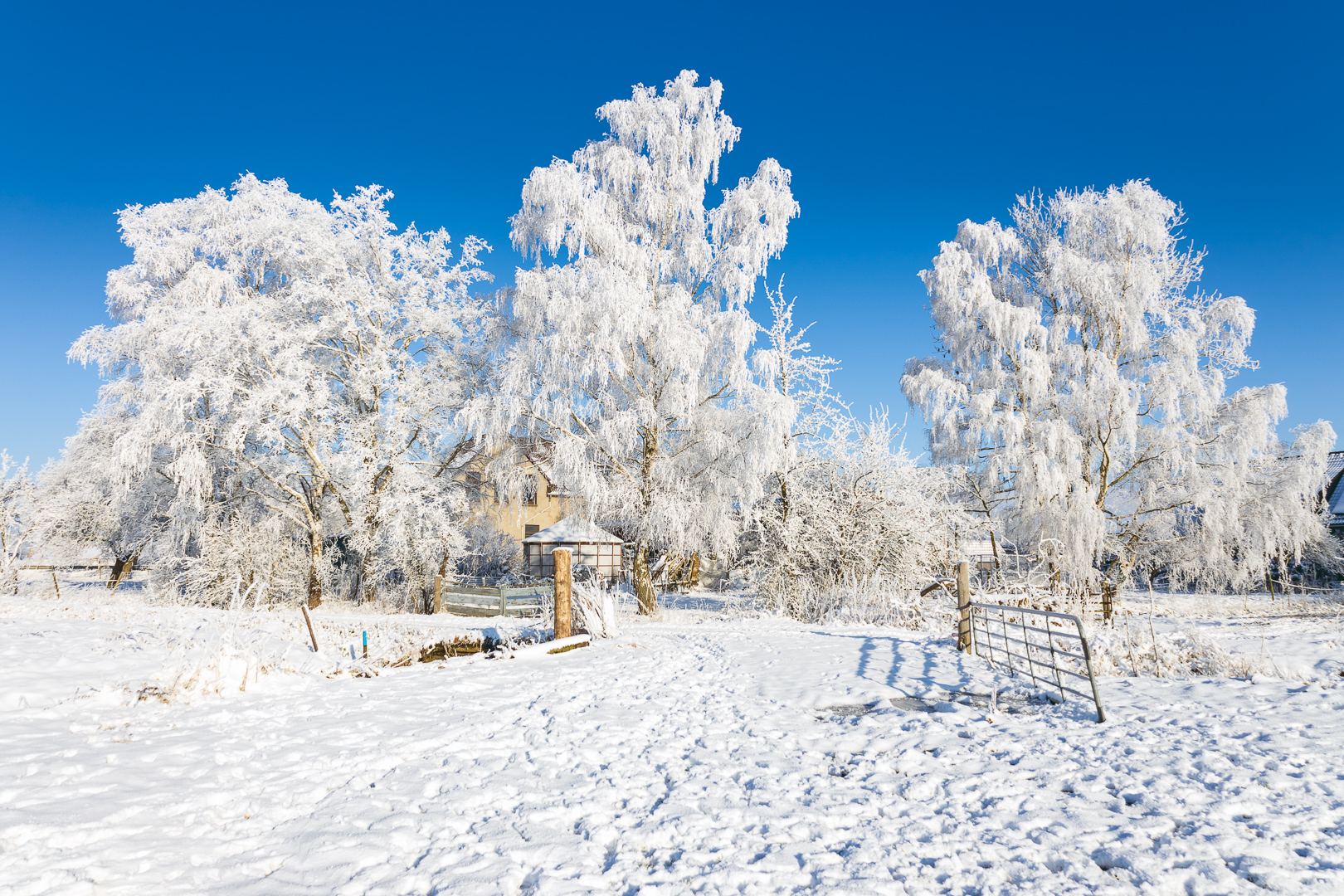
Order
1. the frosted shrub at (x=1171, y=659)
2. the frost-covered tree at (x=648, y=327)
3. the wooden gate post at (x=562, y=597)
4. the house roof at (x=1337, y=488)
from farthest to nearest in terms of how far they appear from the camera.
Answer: the house roof at (x=1337, y=488) → the frost-covered tree at (x=648, y=327) → the wooden gate post at (x=562, y=597) → the frosted shrub at (x=1171, y=659)

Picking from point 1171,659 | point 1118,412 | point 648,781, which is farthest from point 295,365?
point 1118,412

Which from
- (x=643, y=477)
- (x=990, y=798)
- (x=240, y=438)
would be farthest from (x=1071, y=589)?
(x=240, y=438)

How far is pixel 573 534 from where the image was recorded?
1895 centimetres

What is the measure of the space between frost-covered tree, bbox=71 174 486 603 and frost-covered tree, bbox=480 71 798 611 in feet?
11.6

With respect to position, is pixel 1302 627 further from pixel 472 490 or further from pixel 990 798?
pixel 472 490

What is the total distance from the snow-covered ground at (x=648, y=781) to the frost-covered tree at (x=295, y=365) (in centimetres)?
1032

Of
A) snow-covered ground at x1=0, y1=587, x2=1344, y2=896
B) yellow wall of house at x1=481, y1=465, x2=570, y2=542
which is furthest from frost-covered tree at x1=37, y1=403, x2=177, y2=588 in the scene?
yellow wall of house at x1=481, y1=465, x2=570, y2=542

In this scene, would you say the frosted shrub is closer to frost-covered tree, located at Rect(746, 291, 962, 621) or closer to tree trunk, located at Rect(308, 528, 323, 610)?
frost-covered tree, located at Rect(746, 291, 962, 621)

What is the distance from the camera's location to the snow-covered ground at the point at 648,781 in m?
3.47

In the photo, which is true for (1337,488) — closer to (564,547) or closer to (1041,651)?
(1041,651)

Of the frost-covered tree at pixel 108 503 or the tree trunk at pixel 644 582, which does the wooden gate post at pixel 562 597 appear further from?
the frost-covered tree at pixel 108 503

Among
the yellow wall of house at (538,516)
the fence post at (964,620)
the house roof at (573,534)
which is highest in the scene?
the yellow wall of house at (538,516)

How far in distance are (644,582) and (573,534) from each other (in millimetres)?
2776

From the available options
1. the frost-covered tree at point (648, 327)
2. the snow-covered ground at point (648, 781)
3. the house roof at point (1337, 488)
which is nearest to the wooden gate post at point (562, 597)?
the snow-covered ground at point (648, 781)
